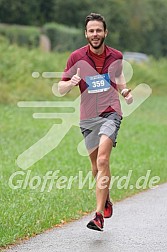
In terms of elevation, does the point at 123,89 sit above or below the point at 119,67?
below

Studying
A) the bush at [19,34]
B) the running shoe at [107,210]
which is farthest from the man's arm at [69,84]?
the bush at [19,34]

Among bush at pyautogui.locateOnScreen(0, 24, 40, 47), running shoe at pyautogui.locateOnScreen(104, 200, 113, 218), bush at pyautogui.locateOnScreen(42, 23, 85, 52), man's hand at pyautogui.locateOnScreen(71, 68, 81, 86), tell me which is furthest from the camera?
bush at pyautogui.locateOnScreen(42, 23, 85, 52)

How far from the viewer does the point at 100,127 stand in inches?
324

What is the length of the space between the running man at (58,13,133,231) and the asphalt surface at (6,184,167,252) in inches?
12.9

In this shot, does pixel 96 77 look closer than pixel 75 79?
No

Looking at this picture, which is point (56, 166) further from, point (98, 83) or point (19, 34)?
point (19, 34)

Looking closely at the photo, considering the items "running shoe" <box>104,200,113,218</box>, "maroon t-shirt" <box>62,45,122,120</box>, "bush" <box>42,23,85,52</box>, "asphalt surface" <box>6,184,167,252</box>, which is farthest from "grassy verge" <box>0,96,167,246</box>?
"bush" <box>42,23,85,52</box>

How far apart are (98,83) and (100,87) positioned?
0.05 meters

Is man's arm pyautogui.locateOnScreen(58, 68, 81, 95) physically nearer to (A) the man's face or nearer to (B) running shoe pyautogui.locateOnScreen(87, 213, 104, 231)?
(A) the man's face

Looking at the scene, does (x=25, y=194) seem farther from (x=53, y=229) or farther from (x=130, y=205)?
(x=53, y=229)

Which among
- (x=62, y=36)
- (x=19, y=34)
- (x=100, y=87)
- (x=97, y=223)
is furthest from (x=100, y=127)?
(x=62, y=36)

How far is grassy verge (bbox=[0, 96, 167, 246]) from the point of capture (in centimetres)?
863

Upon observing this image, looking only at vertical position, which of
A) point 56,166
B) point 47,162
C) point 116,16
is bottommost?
point 116,16

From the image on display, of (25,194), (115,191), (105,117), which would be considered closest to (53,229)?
Result: (105,117)
